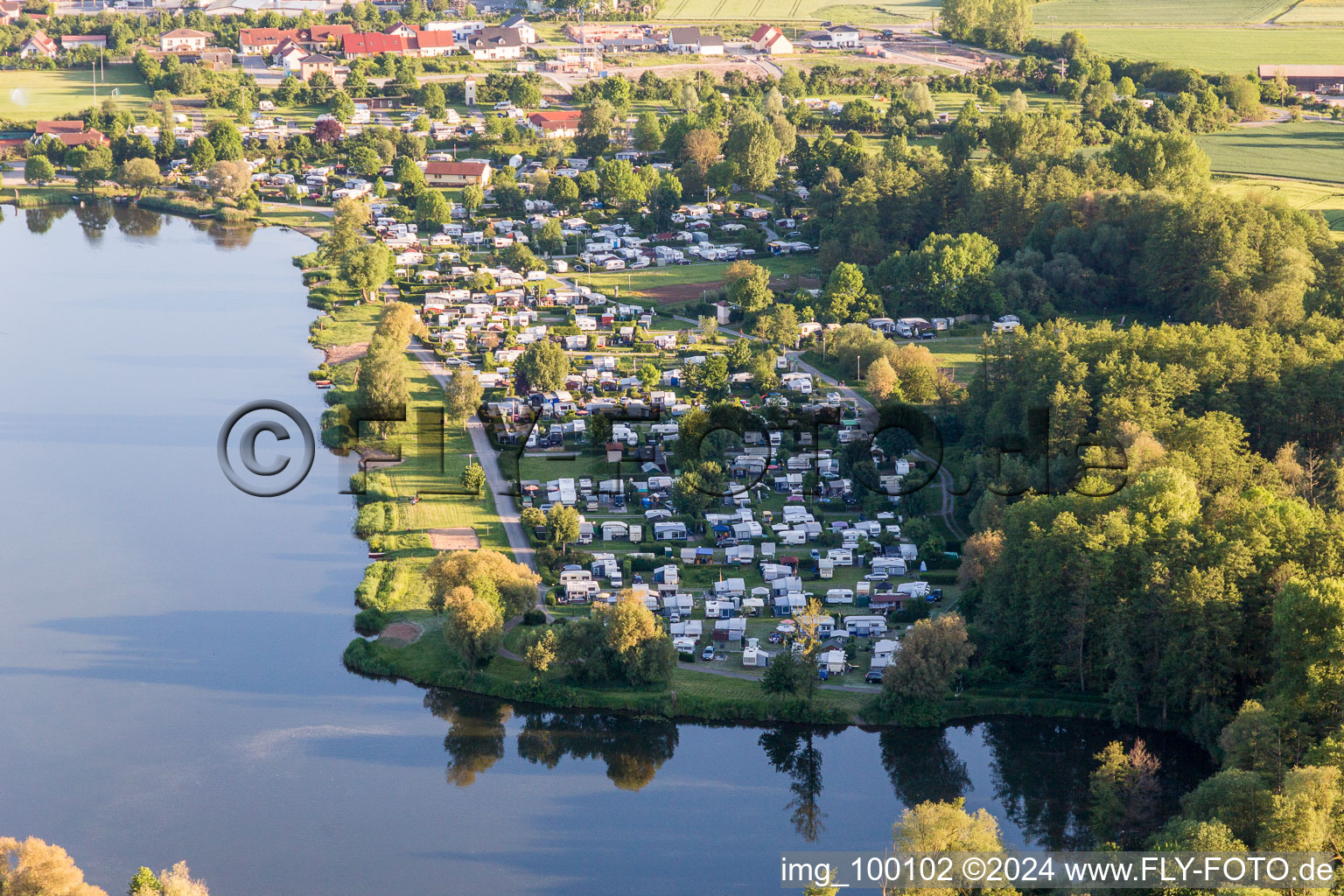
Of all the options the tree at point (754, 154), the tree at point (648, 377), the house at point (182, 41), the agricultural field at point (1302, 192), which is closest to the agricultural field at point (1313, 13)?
the agricultural field at point (1302, 192)

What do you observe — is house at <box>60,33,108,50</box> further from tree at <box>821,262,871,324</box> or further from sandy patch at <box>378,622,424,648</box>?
sandy patch at <box>378,622,424,648</box>

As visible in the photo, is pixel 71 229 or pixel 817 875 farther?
pixel 71 229

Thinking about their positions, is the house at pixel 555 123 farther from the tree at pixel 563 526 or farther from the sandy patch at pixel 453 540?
the tree at pixel 563 526

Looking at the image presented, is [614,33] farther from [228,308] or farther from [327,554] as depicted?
[327,554]

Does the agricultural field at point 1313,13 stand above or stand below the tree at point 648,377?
above

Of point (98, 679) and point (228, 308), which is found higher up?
point (228, 308)

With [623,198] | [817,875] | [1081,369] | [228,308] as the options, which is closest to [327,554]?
[817,875]

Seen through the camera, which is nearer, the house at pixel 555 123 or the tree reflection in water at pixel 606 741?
the tree reflection in water at pixel 606 741
